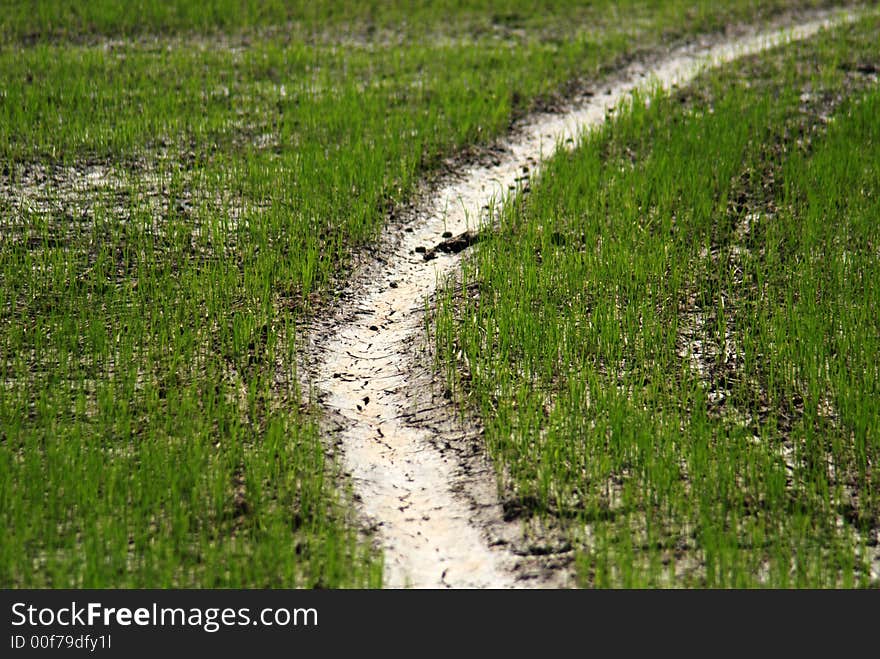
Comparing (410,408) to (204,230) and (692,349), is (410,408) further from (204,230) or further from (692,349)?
(204,230)

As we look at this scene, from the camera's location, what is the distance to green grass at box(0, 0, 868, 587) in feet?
14.9

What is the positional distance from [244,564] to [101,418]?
1.48 meters

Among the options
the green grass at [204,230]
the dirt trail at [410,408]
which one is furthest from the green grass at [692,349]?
the green grass at [204,230]

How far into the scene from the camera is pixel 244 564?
170 inches

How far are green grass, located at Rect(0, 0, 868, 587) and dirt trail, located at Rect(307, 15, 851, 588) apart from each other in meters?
0.20

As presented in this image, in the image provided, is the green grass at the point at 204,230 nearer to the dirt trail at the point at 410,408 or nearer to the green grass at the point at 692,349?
the dirt trail at the point at 410,408

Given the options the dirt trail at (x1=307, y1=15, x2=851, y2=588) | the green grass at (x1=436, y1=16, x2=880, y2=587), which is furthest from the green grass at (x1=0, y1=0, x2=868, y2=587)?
the green grass at (x1=436, y1=16, x2=880, y2=587)

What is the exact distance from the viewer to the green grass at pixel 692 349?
4660mm

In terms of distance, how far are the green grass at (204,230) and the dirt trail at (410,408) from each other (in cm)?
20

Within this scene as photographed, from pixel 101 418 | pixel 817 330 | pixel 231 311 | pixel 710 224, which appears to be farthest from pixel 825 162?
pixel 101 418

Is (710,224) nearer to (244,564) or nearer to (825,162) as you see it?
(825,162)

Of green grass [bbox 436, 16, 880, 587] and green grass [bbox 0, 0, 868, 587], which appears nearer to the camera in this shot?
green grass [bbox 0, 0, 868, 587]

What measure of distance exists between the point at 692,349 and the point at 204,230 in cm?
375

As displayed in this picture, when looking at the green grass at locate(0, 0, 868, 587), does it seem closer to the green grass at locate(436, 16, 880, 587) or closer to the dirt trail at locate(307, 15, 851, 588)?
the dirt trail at locate(307, 15, 851, 588)
